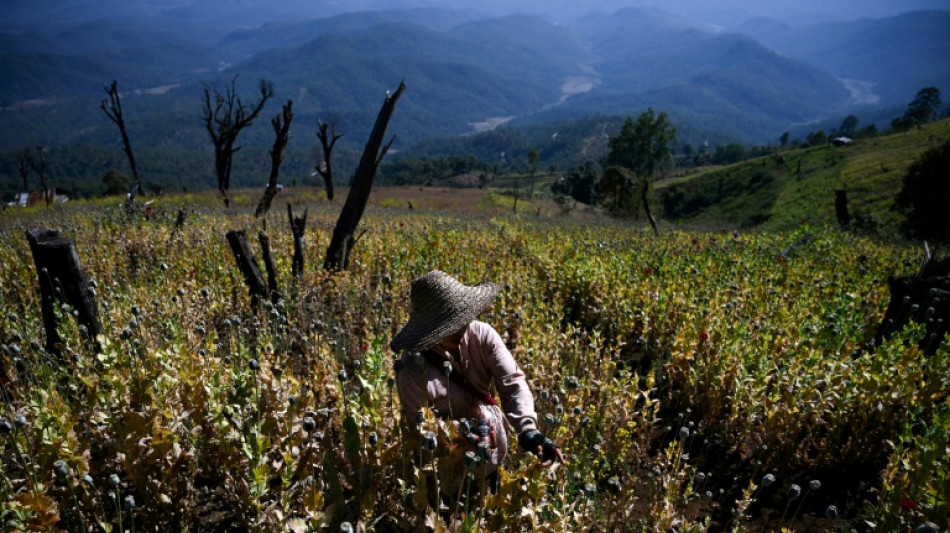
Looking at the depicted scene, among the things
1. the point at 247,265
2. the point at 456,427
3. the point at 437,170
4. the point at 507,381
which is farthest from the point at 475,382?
the point at 437,170

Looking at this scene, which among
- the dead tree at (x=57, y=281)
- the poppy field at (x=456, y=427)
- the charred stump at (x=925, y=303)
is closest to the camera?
the poppy field at (x=456, y=427)

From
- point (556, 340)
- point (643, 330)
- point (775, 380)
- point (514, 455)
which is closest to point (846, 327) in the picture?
point (775, 380)

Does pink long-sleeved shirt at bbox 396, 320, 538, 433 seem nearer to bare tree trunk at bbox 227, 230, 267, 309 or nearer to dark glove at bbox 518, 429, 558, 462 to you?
dark glove at bbox 518, 429, 558, 462

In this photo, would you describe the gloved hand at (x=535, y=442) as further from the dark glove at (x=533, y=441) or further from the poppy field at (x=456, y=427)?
the poppy field at (x=456, y=427)

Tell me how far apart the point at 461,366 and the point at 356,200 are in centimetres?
599

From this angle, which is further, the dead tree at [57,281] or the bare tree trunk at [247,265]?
the bare tree trunk at [247,265]

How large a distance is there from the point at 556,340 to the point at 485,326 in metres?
1.97

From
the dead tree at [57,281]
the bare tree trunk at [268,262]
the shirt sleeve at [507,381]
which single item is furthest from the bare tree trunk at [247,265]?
the shirt sleeve at [507,381]

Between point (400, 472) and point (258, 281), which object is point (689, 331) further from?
point (258, 281)

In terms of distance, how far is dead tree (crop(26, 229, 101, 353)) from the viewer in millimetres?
4820

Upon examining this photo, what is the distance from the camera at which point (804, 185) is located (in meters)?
56.2

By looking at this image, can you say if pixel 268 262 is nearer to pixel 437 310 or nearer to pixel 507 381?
pixel 437 310

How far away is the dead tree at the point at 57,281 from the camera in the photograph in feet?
15.8

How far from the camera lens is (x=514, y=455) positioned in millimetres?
3227
